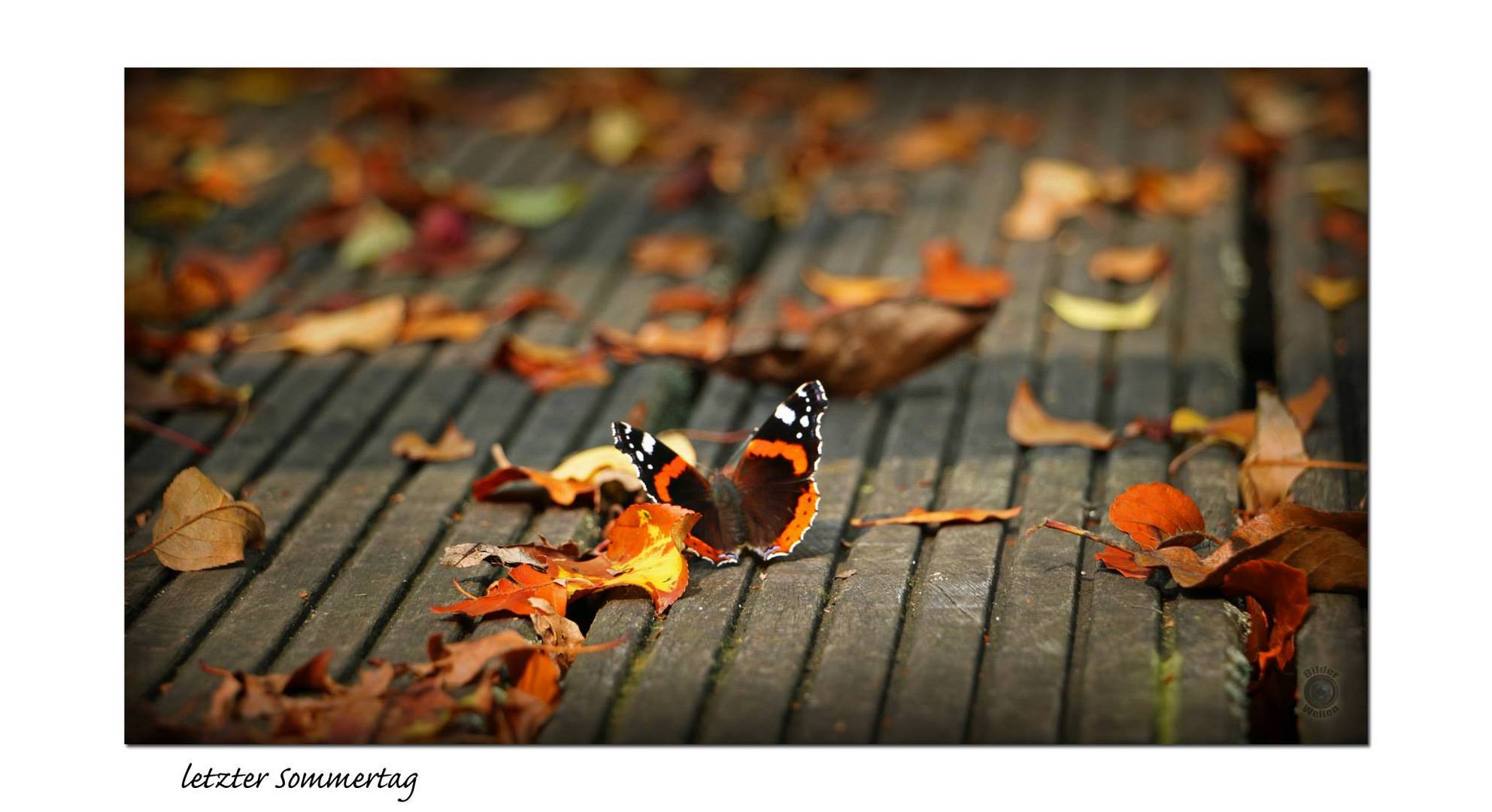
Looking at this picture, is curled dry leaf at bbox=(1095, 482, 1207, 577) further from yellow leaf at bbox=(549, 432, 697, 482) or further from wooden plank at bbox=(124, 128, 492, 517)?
wooden plank at bbox=(124, 128, 492, 517)

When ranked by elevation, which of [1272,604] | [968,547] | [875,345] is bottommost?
[1272,604]

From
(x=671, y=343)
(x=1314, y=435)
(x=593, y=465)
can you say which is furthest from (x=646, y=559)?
(x=1314, y=435)

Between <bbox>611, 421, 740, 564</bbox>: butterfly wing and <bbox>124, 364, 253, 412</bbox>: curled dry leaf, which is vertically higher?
<bbox>124, 364, 253, 412</bbox>: curled dry leaf

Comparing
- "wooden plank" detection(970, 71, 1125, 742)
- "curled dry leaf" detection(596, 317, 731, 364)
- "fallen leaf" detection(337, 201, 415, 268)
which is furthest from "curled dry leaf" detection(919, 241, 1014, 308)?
"fallen leaf" detection(337, 201, 415, 268)

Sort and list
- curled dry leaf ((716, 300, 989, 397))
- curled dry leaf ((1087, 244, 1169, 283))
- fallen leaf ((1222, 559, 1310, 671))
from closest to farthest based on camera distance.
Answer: fallen leaf ((1222, 559, 1310, 671))
curled dry leaf ((716, 300, 989, 397))
curled dry leaf ((1087, 244, 1169, 283))

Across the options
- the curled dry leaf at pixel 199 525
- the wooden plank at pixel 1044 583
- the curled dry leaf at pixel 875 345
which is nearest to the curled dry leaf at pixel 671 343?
the curled dry leaf at pixel 875 345

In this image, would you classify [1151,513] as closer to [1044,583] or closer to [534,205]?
[1044,583]

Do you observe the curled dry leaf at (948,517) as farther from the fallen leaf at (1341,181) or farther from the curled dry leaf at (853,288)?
the fallen leaf at (1341,181)

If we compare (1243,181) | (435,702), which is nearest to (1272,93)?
(1243,181)
